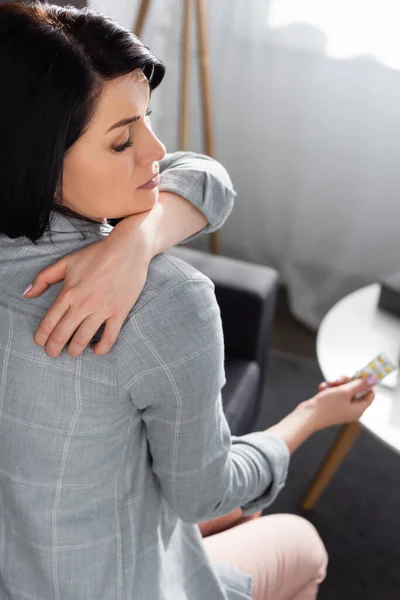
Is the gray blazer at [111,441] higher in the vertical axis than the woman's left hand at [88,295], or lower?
lower

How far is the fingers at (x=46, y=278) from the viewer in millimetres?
731

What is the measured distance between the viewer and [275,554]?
1.14m

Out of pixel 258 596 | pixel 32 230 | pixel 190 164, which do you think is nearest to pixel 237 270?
pixel 190 164

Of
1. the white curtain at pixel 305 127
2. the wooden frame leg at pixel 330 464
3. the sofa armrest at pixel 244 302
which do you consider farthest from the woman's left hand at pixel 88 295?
the white curtain at pixel 305 127

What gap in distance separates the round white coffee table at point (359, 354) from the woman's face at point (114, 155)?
2.49 feet

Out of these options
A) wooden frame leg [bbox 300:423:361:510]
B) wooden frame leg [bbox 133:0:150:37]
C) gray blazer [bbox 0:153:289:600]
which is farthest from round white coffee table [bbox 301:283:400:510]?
wooden frame leg [bbox 133:0:150:37]

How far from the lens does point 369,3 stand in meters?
2.17

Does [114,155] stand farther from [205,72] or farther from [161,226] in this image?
[205,72]

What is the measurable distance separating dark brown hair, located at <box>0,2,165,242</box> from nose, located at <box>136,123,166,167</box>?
0.23ft

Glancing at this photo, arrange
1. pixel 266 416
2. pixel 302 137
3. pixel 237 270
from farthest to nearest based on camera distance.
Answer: pixel 302 137 → pixel 266 416 → pixel 237 270

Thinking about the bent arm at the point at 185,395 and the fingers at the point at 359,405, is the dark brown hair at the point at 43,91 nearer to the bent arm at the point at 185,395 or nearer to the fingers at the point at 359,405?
the bent arm at the point at 185,395

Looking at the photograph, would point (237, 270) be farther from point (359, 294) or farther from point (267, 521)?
point (267, 521)

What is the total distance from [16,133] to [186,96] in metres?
1.69

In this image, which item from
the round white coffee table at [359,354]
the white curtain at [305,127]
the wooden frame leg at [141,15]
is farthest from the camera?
the white curtain at [305,127]
